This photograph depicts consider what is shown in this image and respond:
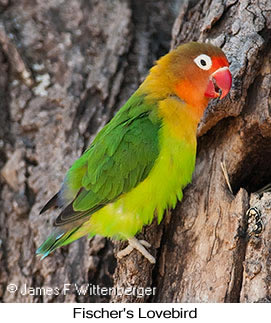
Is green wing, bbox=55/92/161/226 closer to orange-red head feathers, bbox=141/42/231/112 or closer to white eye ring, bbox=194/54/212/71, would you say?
orange-red head feathers, bbox=141/42/231/112

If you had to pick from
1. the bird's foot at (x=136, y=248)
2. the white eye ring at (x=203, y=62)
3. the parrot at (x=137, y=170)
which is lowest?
the bird's foot at (x=136, y=248)

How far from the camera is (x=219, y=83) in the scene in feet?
9.51

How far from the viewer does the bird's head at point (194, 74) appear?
297 centimetres

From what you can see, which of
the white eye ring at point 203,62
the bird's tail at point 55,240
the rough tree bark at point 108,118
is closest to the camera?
the rough tree bark at point 108,118

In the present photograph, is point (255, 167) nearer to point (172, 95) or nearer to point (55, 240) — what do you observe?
point (172, 95)

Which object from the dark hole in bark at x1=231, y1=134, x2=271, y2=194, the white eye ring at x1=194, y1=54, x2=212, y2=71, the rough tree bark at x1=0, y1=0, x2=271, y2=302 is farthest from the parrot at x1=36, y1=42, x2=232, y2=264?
the dark hole in bark at x1=231, y1=134, x2=271, y2=194

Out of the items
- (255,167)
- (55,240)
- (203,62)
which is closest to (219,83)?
(203,62)

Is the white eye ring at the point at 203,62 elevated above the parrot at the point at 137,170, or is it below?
above

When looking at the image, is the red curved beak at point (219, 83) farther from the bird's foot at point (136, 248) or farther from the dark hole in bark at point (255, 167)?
the bird's foot at point (136, 248)

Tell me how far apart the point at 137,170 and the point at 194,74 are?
74 centimetres

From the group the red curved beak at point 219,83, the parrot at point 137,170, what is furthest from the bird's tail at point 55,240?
the red curved beak at point 219,83

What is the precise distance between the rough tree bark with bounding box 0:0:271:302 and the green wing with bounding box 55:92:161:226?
354 mm

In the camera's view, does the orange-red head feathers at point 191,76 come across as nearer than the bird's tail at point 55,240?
No

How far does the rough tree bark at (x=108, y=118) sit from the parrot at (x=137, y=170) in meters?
0.14
